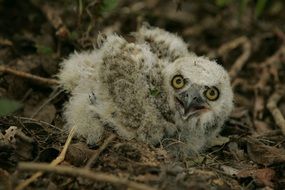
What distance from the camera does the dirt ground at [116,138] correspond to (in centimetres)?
381

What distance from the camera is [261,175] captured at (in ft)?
14.4

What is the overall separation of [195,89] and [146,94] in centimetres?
48

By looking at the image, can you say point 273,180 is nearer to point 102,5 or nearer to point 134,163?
point 134,163

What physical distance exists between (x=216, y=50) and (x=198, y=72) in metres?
2.60

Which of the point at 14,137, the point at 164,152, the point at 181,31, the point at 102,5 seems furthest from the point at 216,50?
the point at 14,137

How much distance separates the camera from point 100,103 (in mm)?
4527

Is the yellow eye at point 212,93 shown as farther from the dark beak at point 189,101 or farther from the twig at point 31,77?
the twig at point 31,77

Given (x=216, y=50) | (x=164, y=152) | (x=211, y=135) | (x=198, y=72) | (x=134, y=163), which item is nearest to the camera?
(x=134, y=163)

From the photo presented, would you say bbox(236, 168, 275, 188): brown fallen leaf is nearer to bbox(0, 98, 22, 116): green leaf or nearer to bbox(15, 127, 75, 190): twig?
bbox(15, 127, 75, 190): twig

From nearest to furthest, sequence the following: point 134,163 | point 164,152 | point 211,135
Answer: point 134,163
point 164,152
point 211,135

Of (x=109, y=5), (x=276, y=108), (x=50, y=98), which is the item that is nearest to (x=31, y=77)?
(x=50, y=98)

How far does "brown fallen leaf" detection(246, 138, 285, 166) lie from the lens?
15.3 ft

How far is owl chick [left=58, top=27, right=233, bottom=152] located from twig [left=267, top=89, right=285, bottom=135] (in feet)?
2.71

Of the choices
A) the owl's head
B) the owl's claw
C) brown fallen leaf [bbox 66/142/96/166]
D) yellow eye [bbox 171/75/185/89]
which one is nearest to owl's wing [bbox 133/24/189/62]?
the owl's head
